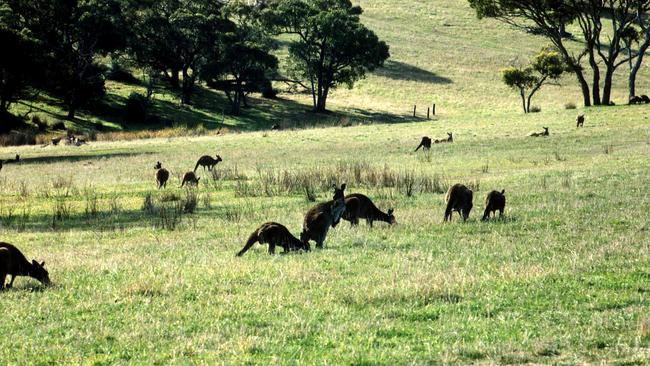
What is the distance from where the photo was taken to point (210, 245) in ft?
53.4

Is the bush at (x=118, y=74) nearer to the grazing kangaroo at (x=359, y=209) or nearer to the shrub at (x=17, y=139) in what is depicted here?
the shrub at (x=17, y=139)

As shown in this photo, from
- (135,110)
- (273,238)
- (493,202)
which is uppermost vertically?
(135,110)

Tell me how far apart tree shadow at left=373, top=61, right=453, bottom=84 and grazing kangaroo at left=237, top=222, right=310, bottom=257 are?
286ft

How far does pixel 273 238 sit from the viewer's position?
47.4 ft

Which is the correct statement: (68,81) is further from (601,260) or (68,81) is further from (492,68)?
(601,260)

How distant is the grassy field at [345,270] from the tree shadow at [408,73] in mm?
64574

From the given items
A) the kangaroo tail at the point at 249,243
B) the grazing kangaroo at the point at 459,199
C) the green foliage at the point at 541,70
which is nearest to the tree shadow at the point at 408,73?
the green foliage at the point at 541,70

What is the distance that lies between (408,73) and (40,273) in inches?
3726

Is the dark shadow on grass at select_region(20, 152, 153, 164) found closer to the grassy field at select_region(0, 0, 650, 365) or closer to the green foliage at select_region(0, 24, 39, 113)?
the grassy field at select_region(0, 0, 650, 365)

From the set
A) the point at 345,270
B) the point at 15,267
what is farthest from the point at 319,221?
the point at 15,267

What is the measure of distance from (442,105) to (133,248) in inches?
2981

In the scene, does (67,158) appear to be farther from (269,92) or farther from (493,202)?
(269,92)

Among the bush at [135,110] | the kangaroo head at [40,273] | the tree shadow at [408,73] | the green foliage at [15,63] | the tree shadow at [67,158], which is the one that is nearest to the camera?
the kangaroo head at [40,273]

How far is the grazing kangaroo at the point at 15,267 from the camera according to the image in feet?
38.7
